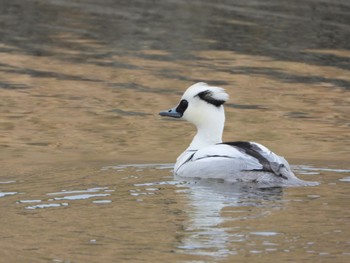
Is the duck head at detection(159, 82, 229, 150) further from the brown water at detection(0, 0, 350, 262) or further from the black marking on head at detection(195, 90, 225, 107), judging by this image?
the brown water at detection(0, 0, 350, 262)

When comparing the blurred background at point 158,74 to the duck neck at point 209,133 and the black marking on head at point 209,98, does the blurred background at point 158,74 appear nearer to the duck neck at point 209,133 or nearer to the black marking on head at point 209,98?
the duck neck at point 209,133

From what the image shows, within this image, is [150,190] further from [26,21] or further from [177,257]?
[26,21]

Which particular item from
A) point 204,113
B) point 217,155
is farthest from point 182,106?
point 217,155

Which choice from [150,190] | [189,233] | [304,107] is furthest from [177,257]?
[304,107]

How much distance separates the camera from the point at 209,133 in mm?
13258

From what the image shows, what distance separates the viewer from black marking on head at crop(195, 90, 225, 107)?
1308 cm

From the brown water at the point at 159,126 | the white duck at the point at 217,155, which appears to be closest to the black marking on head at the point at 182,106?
the white duck at the point at 217,155

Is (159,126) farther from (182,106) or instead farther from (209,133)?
(209,133)

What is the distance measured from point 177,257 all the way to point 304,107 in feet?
28.0

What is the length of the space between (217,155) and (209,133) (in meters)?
1.10

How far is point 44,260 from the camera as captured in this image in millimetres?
8953

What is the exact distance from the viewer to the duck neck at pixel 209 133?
13180mm

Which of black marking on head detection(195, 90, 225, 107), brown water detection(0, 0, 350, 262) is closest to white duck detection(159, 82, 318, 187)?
black marking on head detection(195, 90, 225, 107)

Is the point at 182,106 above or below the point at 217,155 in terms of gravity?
above
